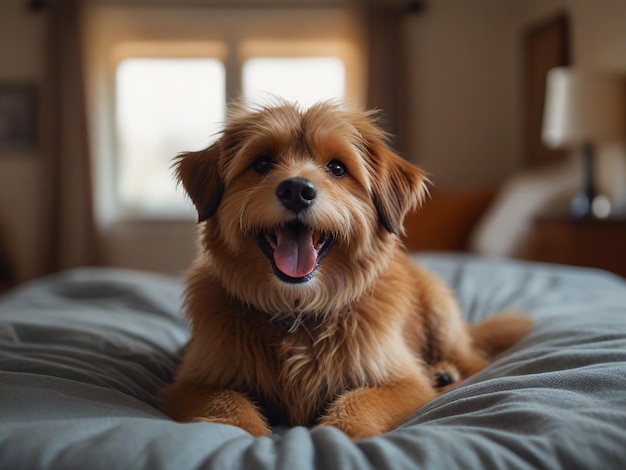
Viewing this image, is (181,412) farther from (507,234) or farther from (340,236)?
(507,234)

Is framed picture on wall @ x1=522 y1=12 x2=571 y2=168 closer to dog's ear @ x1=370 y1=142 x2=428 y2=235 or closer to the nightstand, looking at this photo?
the nightstand

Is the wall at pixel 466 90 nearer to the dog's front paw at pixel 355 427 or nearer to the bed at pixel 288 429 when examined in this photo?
the bed at pixel 288 429

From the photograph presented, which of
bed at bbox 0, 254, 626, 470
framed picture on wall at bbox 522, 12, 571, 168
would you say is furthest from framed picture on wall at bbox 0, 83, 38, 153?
bed at bbox 0, 254, 626, 470

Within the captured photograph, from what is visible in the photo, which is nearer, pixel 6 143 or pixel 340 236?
pixel 340 236

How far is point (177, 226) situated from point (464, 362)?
4801 millimetres

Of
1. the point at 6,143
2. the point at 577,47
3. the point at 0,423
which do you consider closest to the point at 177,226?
the point at 6,143

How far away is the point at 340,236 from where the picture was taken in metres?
1.50

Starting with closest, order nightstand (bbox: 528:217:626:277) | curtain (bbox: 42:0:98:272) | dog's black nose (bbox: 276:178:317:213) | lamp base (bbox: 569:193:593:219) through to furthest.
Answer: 1. dog's black nose (bbox: 276:178:317:213)
2. nightstand (bbox: 528:217:626:277)
3. lamp base (bbox: 569:193:593:219)
4. curtain (bbox: 42:0:98:272)

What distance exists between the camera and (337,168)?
158cm

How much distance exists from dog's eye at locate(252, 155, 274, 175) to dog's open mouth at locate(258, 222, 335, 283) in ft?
0.52

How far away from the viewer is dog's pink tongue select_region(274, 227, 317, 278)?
57.7 inches

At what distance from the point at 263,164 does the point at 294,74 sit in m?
4.97

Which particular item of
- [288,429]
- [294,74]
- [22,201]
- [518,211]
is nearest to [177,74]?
[294,74]

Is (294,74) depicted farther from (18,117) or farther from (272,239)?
(272,239)
